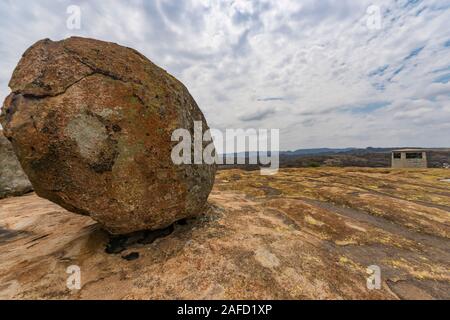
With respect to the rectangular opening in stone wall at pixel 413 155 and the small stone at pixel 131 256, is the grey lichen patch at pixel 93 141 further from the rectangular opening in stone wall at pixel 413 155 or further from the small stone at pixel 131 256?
the rectangular opening in stone wall at pixel 413 155

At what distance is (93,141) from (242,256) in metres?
5.39

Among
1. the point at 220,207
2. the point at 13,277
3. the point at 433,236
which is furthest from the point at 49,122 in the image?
the point at 433,236

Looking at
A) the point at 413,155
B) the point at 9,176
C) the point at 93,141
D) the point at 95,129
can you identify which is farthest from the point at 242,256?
the point at 413,155

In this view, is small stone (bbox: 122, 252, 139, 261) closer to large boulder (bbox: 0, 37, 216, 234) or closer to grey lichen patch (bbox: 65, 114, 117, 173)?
large boulder (bbox: 0, 37, 216, 234)

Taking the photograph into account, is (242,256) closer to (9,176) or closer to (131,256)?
(131,256)

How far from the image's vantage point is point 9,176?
17516 millimetres

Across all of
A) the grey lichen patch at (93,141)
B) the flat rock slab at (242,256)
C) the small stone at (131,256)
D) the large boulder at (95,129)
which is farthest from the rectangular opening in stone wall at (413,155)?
the grey lichen patch at (93,141)

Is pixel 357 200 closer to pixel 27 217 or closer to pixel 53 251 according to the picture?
pixel 53 251

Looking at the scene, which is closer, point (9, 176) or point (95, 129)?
point (95, 129)

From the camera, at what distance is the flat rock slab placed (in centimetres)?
556

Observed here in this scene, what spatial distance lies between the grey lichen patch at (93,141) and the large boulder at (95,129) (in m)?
0.02

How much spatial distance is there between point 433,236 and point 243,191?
1026 centimetres

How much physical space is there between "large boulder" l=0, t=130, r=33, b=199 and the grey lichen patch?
16.8 metres

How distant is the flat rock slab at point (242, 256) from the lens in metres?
5.56
